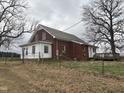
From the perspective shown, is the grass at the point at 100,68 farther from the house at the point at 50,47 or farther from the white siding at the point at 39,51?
the house at the point at 50,47

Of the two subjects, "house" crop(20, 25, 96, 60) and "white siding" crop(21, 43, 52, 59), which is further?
"house" crop(20, 25, 96, 60)

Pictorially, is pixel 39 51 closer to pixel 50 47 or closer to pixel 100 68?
pixel 50 47

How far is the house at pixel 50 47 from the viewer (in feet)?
117

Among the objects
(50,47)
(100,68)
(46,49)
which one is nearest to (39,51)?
(46,49)

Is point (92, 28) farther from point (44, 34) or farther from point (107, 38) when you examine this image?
point (44, 34)

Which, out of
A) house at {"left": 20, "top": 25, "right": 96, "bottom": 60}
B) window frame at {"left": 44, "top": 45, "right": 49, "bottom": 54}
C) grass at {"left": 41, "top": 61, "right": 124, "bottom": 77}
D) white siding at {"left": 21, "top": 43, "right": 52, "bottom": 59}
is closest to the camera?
grass at {"left": 41, "top": 61, "right": 124, "bottom": 77}

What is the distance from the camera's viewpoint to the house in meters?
35.7

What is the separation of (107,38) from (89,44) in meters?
3.87

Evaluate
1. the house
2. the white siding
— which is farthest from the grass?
the house

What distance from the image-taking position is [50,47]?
36.9 metres

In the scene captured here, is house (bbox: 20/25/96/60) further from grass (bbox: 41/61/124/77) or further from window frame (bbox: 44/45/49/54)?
grass (bbox: 41/61/124/77)

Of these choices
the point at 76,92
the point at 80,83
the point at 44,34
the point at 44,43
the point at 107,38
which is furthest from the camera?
the point at 107,38

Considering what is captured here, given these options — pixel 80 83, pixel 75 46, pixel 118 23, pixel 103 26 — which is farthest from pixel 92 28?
pixel 80 83

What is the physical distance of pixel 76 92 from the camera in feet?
38.7
